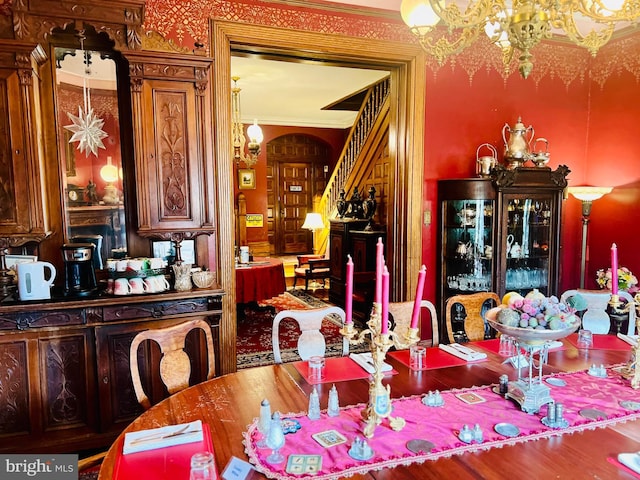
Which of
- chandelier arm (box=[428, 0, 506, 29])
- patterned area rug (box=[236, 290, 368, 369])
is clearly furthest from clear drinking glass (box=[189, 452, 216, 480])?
patterned area rug (box=[236, 290, 368, 369])

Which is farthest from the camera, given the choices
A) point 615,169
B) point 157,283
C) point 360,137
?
point 360,137

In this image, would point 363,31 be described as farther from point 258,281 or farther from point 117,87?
point 258,281

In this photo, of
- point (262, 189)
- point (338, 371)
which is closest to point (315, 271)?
point (262, 189)

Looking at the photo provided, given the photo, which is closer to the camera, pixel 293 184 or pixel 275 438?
pixel 275 438

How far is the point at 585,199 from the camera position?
13.9 ft

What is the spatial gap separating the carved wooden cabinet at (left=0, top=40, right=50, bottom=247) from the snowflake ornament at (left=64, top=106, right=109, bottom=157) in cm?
37

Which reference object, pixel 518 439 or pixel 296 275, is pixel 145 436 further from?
pixel 296 275

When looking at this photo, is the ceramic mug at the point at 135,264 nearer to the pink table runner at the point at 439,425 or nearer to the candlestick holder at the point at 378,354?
the pink table runner at the point at 439,425

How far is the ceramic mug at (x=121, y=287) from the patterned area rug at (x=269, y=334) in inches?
61.1

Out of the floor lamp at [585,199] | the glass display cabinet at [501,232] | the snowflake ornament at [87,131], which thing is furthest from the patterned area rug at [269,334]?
the floor lamp at [585,199]

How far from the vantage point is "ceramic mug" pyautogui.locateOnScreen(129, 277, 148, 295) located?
9.37 feet

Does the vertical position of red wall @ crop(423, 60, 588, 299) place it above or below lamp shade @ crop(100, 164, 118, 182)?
above

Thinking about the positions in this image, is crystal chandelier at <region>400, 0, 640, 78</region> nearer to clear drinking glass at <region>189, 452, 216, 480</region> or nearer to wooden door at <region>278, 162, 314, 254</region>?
clear drinking glass at <region>189, 452, 216, 480</region>

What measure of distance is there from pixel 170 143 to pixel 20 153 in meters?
0.86
